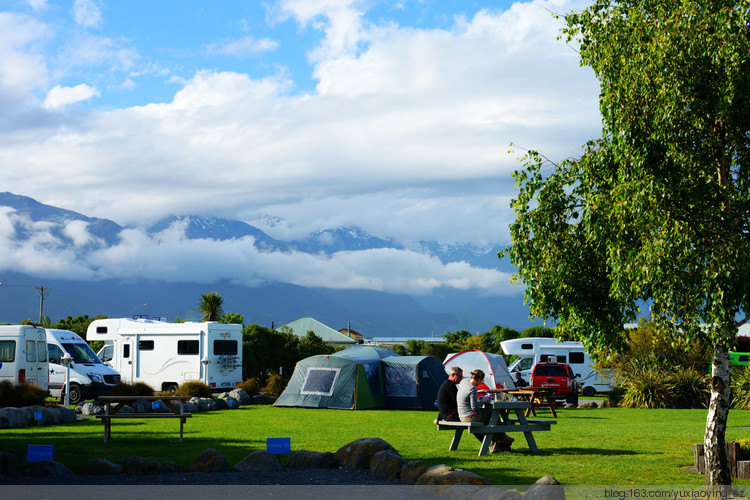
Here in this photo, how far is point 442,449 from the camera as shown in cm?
1257

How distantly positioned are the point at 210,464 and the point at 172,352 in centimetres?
2057

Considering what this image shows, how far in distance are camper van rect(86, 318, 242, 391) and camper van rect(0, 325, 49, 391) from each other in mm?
6043

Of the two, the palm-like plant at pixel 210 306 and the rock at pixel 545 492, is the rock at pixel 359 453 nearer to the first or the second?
the rock at pixel 545 492

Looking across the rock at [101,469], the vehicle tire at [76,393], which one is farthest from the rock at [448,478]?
the vehicle tire at [76,393]

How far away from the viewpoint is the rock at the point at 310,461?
9.89 metres

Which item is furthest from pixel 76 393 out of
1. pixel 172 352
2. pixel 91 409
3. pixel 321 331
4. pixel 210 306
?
pixel 321 331

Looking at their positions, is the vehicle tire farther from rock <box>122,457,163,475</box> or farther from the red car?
rock <box>122,457,163,475</box>

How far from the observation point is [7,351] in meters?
22.3

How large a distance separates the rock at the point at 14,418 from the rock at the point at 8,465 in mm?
7584

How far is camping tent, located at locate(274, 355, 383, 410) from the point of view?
23719mm

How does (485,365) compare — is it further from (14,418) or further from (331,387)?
(14,418)

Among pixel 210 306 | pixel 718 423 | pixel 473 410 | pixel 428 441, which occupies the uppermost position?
pixel 210 306

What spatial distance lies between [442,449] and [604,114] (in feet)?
20.7

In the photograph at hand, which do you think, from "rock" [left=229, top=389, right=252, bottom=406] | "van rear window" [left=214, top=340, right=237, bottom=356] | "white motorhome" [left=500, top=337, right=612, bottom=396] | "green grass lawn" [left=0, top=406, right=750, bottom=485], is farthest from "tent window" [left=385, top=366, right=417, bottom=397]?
"white motorhome" [left=500, top=337, right=612, bottom=396]
